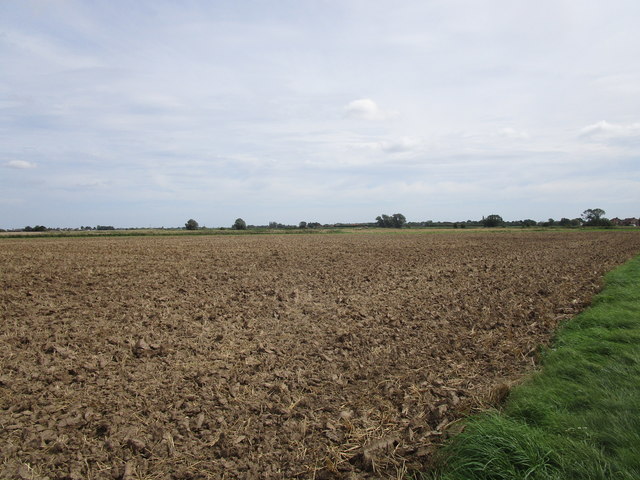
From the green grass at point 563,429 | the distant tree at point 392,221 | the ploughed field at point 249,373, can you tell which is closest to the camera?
the green grass at point 563,429

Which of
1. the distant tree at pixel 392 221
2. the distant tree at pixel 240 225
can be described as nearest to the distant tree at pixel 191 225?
the distant tree at pixel 240 225

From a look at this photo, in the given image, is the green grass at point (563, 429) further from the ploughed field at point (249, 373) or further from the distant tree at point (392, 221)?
the distant tree at point (392, 221)

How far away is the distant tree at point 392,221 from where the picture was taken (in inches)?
6147

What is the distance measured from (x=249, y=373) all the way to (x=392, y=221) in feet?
508

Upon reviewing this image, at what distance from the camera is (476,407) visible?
5023mm

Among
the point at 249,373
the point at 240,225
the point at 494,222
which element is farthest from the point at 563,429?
the point at 494,222

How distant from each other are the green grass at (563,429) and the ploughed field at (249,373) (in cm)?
47

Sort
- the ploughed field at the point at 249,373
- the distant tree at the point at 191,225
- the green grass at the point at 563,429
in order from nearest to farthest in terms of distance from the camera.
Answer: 1. the green grass at the point at 563,429
2. the ploughed field at the point at 249,373
3. the distant tree at the point at 191,225

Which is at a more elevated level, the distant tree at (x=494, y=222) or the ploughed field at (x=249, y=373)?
the distant tree at (x=494, y=222)

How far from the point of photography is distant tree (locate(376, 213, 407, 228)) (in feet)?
512

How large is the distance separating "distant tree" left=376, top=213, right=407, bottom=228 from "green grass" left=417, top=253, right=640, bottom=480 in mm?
151824

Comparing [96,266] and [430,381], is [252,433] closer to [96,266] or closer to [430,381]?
[430,381]

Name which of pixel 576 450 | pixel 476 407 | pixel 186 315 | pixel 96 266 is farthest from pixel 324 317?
pixel 96 266

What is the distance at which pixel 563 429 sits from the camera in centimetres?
409
